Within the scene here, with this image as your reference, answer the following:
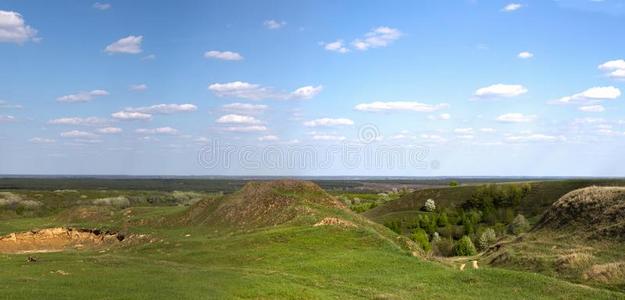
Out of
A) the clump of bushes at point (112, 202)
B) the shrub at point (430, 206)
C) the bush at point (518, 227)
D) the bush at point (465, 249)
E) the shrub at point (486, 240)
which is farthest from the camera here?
the shrub at point (430, 206)

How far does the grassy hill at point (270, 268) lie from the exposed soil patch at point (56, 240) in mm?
4731

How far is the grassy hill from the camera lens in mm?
23625

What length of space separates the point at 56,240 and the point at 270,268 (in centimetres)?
3216

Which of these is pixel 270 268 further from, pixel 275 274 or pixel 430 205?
pixel 430 205

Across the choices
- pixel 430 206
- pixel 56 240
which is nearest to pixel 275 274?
pixel 56 240

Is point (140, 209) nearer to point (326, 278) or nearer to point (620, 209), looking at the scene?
point (326, 278)

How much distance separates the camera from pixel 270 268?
3117 centimetres

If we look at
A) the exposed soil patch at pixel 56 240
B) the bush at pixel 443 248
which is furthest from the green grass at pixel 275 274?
the bush at pixel 443 248

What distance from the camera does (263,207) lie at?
4997cm

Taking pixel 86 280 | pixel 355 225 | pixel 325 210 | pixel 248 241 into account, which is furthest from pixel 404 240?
pixel 86 280

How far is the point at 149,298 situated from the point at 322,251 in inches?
645

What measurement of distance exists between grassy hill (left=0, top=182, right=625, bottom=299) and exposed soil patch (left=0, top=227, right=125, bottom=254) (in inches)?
186

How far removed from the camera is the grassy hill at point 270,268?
23.6m

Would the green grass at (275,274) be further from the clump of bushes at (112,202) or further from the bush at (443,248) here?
the clump of bushes at (112,202)
